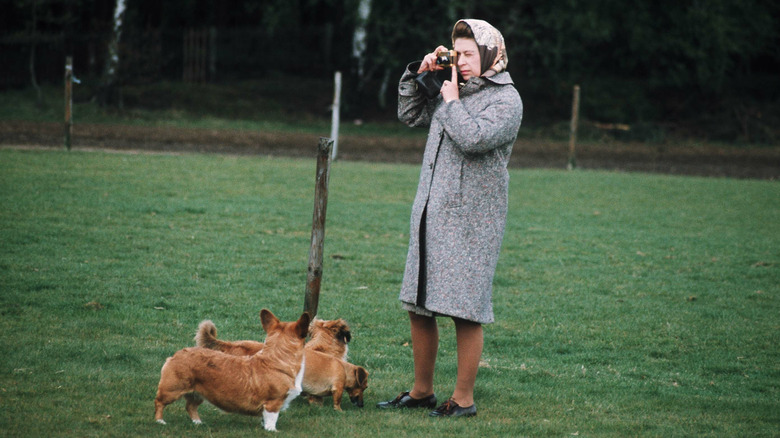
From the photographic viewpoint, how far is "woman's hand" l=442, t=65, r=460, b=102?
448 cm

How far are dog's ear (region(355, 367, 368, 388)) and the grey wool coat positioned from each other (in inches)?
24.5

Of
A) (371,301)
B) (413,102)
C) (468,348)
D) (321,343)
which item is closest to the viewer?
(468,348)

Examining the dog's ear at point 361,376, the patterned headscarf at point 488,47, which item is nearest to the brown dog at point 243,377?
the dog's ear at point 361,376

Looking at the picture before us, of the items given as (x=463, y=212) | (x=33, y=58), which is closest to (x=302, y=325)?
(x=463, y=212)

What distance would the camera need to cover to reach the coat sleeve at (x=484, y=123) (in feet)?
14.3

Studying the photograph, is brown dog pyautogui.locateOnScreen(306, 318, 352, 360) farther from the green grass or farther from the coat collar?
the coat collar

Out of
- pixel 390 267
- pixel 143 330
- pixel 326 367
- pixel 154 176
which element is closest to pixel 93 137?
pixel 154 176

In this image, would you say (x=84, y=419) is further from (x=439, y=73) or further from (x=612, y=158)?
(x=612, y=158)

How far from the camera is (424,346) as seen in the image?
4.84 m

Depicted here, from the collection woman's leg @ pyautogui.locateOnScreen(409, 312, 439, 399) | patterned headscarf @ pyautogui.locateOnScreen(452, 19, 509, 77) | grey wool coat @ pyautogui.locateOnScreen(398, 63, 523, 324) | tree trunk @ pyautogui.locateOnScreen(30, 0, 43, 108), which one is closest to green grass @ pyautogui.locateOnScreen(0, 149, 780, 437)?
woman's leg @ pyautogui.locateOnScreen(409, 312, 439, 399)

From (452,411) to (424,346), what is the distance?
1.31 ft

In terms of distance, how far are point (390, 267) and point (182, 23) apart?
3515 centimetres

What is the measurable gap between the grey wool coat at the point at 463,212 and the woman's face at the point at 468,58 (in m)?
0.05

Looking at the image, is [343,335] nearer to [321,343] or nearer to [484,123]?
[321,343]
